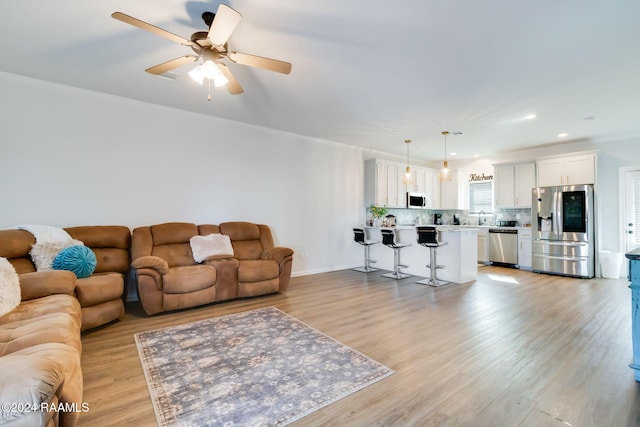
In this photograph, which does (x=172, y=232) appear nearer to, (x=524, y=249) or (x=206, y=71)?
(x=206, y=71)

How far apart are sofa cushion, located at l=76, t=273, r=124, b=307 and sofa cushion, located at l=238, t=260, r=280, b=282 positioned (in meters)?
1.39

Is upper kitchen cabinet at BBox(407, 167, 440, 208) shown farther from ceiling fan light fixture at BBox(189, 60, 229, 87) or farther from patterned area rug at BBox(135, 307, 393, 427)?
ceiling fan light fixture at BBox(189, 60, 229, 87)

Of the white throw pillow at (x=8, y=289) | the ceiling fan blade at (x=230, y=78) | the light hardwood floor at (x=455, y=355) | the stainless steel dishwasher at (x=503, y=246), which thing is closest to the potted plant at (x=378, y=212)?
the light hardwood floor at (x=455, y=355)

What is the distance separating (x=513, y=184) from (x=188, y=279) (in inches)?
286

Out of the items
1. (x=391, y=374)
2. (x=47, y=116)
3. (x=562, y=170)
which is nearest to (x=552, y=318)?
(x=391, y=374)

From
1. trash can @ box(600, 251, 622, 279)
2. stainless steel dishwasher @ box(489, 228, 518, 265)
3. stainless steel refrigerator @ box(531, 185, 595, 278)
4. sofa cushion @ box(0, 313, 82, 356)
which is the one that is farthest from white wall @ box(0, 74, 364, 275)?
trash can @ box(600, 251, 622, 279)

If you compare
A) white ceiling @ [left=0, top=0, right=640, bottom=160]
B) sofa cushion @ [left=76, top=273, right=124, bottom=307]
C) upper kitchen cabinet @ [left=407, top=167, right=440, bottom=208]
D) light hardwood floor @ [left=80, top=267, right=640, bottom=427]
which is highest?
white ceiling @ [left=0, top=0, right=640, bottom=160]

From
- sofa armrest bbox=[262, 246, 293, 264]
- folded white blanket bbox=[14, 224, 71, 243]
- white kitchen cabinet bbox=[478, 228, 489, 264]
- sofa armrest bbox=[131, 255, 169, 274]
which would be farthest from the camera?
white kitchen cabinet bbox=[478, 228, 489, 264]

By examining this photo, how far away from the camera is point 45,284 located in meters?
2.47

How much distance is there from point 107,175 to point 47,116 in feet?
2.99

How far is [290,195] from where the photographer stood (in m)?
5.60

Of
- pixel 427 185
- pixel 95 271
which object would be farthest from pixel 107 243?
pixel 427 185

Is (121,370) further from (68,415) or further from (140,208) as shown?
(140,208)

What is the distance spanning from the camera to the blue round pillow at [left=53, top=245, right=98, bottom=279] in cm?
296
